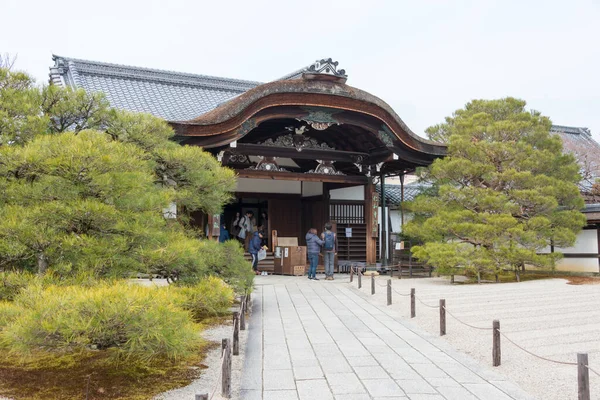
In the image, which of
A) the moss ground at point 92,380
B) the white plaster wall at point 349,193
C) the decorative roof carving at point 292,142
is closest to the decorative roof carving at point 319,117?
the decorative roof carving at point 292,142

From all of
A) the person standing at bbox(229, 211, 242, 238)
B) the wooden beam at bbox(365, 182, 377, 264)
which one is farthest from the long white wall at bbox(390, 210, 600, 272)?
the person standing at bbox(229, 211, 242, 238)

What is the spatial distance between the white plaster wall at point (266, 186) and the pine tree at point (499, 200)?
4950mm

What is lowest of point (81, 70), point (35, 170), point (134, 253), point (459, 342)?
point (459, 342)

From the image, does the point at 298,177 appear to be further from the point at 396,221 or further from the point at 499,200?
the point at 396,221

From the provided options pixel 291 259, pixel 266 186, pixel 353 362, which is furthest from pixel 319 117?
pixel 353 362

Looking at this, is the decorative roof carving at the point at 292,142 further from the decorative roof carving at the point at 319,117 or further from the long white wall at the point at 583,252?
the long white wall at the point at 583,252

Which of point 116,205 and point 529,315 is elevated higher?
point 116,205

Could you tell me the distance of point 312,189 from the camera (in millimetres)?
18266

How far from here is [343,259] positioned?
58.6ft

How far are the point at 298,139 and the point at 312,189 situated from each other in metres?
3.38

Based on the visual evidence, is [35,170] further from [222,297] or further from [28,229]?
[222,297]

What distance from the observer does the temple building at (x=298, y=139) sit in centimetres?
1302

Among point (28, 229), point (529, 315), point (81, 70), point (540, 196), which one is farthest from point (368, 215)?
point (28, 229)

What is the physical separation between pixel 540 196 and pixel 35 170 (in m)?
12.2
